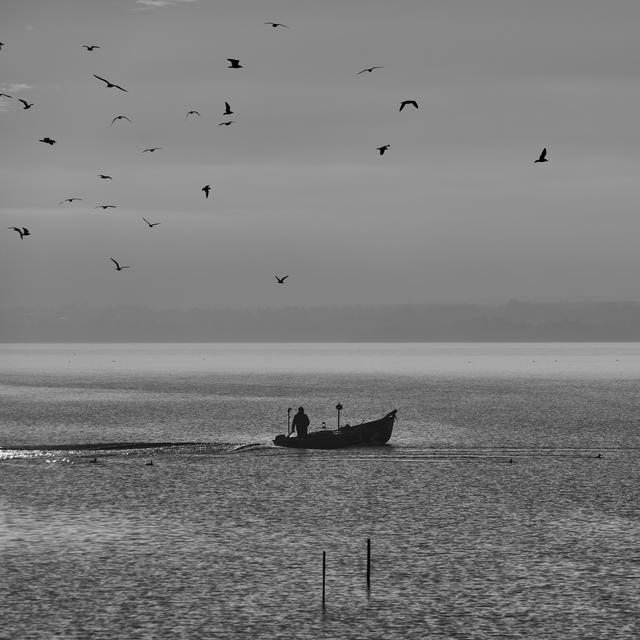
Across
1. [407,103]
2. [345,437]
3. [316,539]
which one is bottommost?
[316,539]

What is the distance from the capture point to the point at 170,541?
5019 cm

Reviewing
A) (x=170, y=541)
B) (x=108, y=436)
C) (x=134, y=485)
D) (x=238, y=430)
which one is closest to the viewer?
(x=170, y=541)

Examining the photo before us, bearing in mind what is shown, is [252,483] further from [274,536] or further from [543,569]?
[543,569]

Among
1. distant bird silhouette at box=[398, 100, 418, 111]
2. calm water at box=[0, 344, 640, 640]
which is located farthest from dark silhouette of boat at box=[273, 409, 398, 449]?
distant bird silhouette at box=[398, 100, 418, 111]

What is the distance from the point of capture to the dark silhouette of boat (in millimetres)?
90125

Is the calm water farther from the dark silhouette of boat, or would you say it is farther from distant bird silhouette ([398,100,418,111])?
distant bird silhouette ([398,100,418,111])

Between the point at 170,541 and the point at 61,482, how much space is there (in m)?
22.6

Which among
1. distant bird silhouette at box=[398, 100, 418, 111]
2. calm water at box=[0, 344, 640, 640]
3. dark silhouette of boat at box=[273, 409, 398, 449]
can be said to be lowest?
calm water at box=[0, 344, 640, 640]

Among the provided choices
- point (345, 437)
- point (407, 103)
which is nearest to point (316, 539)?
point (407, 103)

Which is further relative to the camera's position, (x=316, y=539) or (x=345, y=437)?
(x=345, y=437)

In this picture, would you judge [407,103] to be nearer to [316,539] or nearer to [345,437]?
[316,539]

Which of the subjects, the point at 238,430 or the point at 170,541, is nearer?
the point at 170,541

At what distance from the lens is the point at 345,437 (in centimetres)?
9181

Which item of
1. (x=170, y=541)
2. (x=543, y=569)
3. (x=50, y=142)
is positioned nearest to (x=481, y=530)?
(x=543, y=569)
